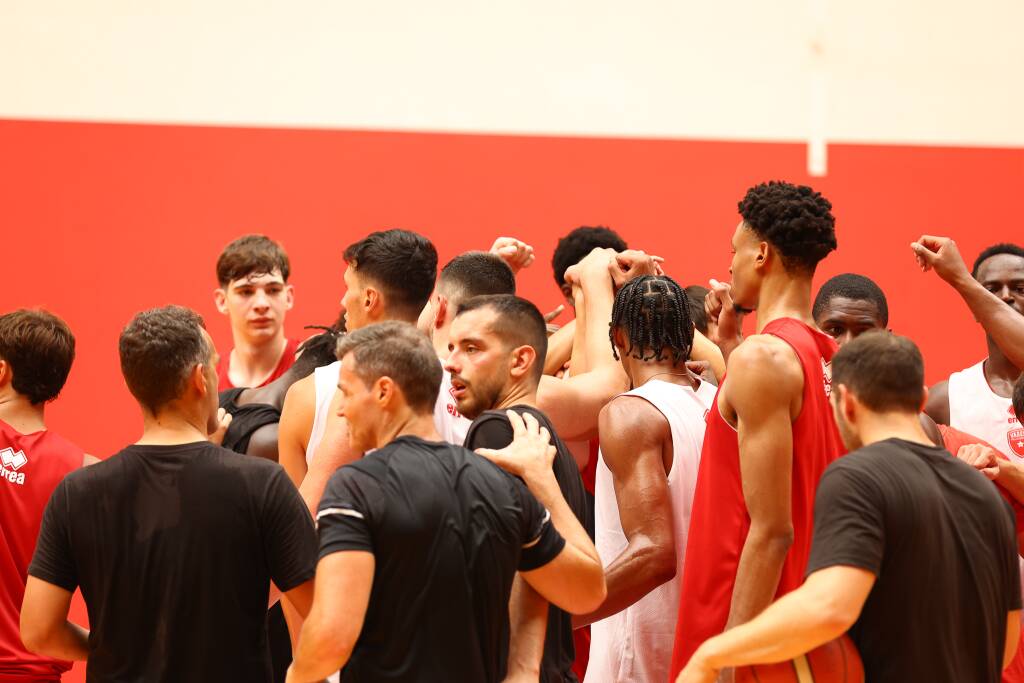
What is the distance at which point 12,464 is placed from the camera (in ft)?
10.5

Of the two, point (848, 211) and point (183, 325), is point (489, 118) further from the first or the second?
point (183, 325)

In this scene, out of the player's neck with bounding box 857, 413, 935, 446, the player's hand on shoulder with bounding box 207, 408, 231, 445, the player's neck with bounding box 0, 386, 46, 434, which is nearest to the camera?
the player's neck with bounding box 857, 413, 935, 446

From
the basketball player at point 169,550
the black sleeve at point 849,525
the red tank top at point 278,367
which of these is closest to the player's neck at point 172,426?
the basketball player at point 169,550

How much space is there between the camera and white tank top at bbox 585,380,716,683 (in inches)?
123

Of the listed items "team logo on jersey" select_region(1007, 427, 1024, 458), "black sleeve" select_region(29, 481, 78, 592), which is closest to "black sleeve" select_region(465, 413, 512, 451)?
"black sleeve" select_region(29, 481, 78, 592)

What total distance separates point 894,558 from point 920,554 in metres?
0.05

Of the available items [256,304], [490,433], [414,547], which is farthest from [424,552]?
[256,304]

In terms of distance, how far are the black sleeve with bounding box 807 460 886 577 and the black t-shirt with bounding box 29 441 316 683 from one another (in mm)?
996

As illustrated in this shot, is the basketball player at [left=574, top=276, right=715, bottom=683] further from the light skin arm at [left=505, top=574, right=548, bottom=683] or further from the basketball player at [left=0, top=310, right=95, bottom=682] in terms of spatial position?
the basketball player at [left=0, top=310, right=95, bottom=682]

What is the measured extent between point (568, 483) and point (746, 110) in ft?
10.4

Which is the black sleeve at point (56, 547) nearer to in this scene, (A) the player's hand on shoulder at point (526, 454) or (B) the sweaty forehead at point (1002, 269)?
(A) the player's hand on shoulder at point (526, 454)

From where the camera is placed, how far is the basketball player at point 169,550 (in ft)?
7.88

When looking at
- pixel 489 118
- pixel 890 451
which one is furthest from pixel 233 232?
pixel 890 451

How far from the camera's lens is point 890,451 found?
2.26 m
